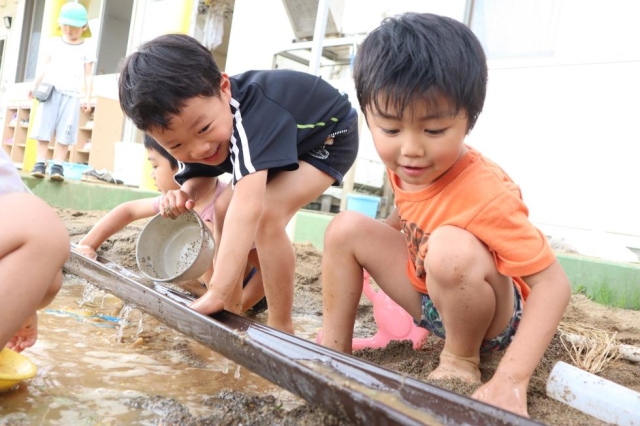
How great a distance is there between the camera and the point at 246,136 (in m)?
2.03

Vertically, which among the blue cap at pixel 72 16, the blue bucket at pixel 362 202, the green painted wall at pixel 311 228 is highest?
the blue cap at pixel 72 16

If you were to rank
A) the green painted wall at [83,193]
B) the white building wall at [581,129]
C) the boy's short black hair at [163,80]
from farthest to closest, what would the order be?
the green painted wall at [83,193]
the white building wall at [581,129]
the boy's short black hair at [163,80]

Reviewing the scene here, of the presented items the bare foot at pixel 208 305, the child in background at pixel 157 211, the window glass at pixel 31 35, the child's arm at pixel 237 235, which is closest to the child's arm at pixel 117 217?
the child in background at pixel 157 211

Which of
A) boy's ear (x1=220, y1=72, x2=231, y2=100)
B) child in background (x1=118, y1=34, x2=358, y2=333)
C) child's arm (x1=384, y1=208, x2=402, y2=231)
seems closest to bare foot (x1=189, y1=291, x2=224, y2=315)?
child in background (x1=118, y1=34, x2=358, y2=333)

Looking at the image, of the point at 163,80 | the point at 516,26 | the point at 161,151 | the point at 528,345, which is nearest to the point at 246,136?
the point at 163,80

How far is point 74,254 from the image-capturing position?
267 centimetres

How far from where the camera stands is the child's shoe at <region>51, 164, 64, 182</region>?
21.7 ft

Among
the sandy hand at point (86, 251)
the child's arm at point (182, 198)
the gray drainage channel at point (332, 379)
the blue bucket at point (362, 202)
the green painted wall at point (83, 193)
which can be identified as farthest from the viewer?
the green painted wall at point (83, 193)

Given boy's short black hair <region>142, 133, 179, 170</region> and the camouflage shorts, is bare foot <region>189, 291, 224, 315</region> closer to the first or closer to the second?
the camouflage shorts

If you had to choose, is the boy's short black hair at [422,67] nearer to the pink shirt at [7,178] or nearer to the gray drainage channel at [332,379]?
the gray drainage channel at [332,379]

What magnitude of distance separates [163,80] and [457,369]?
1235 millimetres

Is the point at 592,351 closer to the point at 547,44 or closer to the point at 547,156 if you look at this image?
the point at 547,156

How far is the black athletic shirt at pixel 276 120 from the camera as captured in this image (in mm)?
2008

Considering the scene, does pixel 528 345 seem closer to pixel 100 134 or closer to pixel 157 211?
pixel 157 211
